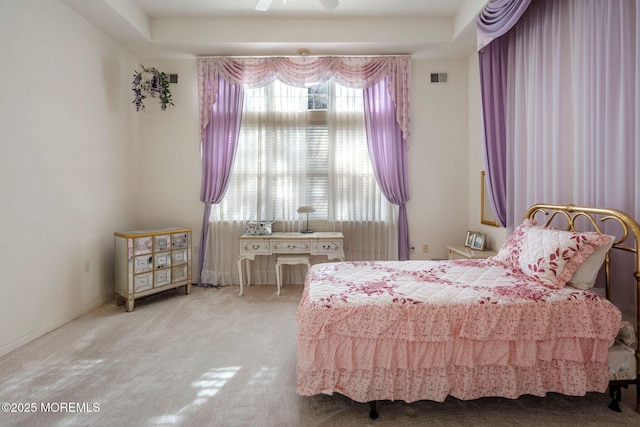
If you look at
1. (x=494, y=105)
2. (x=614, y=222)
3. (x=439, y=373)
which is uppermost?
(x=494, y=105)

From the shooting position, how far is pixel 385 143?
4176 mm

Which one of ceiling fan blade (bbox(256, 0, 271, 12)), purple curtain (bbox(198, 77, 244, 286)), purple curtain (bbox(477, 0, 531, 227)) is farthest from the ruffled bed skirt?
purple curtain (bbox(198, 77, 244, 286))

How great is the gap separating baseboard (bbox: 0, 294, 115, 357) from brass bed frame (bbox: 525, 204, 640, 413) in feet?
14.0

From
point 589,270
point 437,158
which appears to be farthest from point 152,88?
point 589,270

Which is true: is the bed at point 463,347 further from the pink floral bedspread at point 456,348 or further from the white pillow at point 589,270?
the white pillow at point 589,270

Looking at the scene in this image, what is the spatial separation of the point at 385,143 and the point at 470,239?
1671 millimetres

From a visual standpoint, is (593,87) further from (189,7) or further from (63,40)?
(63,40)

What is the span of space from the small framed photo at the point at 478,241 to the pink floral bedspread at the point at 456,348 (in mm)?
1980

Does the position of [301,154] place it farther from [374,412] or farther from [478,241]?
[374,412]

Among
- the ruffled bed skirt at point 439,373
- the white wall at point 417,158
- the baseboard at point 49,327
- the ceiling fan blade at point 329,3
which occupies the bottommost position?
the baseboard at point 49,327

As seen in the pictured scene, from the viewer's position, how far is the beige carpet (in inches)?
68.5

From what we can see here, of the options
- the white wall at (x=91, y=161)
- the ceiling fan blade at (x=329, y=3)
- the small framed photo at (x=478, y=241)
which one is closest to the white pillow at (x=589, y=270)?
the small framed photo at (x=478, y=241)

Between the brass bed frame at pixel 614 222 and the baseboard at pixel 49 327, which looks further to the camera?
the baseboard at pixel 49 327

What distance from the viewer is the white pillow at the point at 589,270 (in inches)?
76.2
